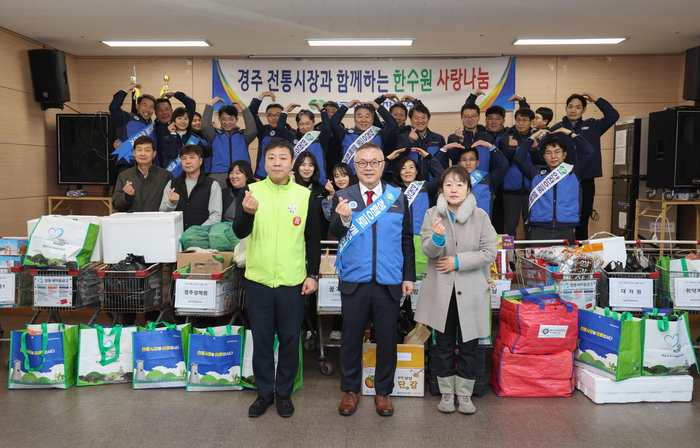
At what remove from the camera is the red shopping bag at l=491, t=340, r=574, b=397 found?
3277mm

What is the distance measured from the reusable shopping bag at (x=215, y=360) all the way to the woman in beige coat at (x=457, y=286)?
1183 millimetres

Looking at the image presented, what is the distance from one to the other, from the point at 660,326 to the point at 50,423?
11.8 ft

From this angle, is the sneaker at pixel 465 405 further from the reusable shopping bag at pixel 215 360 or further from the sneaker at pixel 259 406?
the reusable shopping bag at pixel 215 360

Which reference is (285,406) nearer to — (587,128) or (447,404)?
(447,404)

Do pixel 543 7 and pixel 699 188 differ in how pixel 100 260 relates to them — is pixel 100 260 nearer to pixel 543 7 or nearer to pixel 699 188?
pixel 543 7

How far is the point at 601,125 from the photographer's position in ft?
19.3

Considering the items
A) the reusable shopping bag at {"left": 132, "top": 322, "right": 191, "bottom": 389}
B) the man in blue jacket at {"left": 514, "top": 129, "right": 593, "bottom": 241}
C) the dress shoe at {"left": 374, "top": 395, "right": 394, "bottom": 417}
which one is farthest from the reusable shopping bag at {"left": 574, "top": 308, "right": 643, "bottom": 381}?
the reusable shopping bag at {"left": 132, "top": 322, "right": 191, "bottom": 389}

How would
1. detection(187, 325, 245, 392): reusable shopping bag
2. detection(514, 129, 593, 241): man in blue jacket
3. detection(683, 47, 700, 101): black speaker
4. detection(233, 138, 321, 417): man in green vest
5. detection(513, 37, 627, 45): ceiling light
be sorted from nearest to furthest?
detection(233, 138, 321, 417): man in green vest
detection(187, 325, 245, 392): reusable shopping bag
detection(514, 129, 593, 241): man in blue jacket
detection(683, 47, 700, 101): black speaker
detection(513, 37, 627, 45): ceiling light

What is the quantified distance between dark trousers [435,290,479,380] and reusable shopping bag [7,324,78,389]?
237 centimetres

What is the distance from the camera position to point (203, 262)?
345cm

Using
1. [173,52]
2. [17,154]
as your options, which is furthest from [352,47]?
[17,154]

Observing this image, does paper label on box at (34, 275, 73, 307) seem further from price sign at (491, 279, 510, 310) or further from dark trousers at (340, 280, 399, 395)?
price sign at (491, 279, 510, 310)

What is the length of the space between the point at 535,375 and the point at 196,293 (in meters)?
2.22

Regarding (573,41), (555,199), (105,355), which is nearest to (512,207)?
(555,199)
